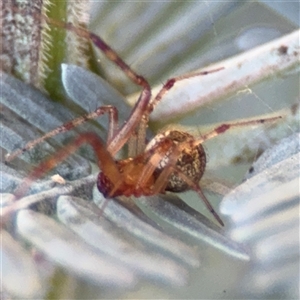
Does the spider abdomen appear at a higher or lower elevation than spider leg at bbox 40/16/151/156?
lower

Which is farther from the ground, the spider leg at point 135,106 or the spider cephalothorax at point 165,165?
the spider leg at point 135,106

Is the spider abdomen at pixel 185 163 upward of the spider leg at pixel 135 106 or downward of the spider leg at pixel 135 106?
downward

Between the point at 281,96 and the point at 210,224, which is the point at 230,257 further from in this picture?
the point at 281,96

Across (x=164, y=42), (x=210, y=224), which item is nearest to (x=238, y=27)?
(x=164, y=42)

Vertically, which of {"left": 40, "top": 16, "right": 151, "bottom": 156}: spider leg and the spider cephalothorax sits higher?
{"left": 40, "top": 16, "right": 151, "bottom": 156}: spider leg
